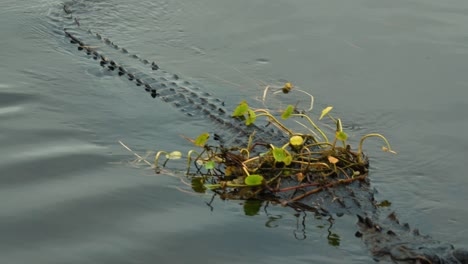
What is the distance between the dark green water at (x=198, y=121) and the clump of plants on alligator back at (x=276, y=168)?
0.13 metres

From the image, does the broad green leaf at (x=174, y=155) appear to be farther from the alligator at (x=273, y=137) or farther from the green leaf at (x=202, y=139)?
the alligator at (x=273, y=137)

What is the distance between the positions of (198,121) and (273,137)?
2.31ft

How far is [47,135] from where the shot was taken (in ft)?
18.4

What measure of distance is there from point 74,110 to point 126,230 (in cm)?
176

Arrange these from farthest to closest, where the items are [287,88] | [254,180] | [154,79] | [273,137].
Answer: [154,79] → [287,88] → [273,137] → [254,180]

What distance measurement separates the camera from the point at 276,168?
4.92 metres

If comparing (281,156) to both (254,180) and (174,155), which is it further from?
(174,155)

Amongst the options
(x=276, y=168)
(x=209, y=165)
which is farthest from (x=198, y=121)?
(x=276, y=168)

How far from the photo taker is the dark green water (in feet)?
14.6

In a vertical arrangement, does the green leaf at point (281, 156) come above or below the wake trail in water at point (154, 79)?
below

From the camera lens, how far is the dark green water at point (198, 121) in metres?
4.45

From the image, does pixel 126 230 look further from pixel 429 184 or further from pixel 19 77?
pixel 19 77

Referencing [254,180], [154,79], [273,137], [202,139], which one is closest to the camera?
[254,180]

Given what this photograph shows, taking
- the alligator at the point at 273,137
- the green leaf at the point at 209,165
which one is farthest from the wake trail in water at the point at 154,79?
the green leaf at the point at 209,165
